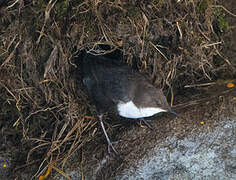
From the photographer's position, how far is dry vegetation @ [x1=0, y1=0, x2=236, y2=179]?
10.9 ft

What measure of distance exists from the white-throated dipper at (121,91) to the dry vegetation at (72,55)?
0.22 m

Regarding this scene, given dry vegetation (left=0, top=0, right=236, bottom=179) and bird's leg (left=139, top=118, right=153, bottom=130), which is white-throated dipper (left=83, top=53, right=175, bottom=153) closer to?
bird's leg (left=139, top=118, right=153, bottom=130)

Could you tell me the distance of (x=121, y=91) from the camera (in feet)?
11.2

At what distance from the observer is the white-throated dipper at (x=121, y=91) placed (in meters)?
3.37

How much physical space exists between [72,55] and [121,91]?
2.38ft

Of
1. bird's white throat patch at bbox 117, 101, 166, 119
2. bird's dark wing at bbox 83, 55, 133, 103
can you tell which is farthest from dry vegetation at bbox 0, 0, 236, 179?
bird's white throat patch at bbox 117, 101, 166, 119

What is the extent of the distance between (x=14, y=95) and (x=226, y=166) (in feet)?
8.05

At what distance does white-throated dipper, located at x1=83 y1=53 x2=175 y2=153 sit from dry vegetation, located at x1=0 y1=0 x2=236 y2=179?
0.22m

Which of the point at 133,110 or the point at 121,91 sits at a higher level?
the point at 121,91

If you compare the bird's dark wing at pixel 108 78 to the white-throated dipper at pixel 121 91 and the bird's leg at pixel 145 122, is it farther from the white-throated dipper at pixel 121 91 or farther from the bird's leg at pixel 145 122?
the bird's leg at pixel 145 122

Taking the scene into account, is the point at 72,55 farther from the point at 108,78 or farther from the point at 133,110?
the point at 133,110

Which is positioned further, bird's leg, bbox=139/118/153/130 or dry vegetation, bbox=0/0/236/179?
bird's leg, bbox=139/118/153/130

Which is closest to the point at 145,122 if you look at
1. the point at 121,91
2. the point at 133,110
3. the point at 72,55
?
the point at 133,110

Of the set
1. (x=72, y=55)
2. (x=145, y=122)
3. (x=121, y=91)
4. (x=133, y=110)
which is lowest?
(x=145, y=122)
